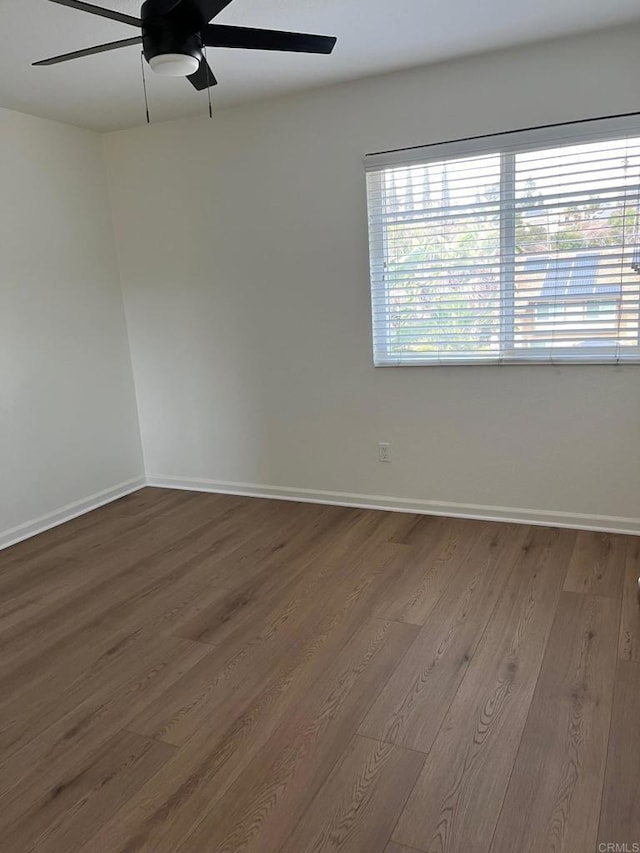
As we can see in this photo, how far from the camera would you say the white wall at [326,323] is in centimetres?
316

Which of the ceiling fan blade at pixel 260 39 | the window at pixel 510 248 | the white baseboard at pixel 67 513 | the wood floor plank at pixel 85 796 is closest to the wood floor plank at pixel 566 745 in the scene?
the wood floor plank at pixel 85 796

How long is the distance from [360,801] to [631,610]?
148cm

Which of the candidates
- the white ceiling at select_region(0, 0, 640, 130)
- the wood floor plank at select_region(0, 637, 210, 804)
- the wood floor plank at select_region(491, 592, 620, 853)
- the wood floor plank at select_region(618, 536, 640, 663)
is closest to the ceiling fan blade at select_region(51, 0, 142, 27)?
the white ceiling at select_region(0, 0, 640, 130)

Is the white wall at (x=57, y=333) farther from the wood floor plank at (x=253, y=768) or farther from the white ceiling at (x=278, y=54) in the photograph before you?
the wood floor plank at (x=253, y=768)

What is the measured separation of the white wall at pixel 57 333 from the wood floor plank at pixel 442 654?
266 cm

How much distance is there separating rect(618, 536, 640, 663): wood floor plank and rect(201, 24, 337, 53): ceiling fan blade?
2.48 m

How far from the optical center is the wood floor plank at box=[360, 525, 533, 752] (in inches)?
76.7

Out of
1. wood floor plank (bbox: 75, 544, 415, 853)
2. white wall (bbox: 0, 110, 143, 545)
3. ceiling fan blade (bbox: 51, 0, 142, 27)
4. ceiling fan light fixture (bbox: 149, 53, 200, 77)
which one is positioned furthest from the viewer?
white wall (bbox: 0, 110, 143, 545)

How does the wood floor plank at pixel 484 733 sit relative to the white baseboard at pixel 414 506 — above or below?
below

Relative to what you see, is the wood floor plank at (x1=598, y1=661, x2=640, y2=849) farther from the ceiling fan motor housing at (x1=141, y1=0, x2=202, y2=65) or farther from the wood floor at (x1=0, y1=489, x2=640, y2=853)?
the ceiling fan motor housing at (x1=141, y1=0, x2=202, y2=65)

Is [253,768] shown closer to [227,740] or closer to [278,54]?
[227,740]

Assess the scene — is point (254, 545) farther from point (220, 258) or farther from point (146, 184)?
point (146, 184)

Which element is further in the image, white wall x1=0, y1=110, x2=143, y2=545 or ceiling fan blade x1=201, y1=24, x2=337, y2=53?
white wall x1=0, y1=110, x2=143, y2=545

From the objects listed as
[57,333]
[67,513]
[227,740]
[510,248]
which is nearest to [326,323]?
[510,248]
